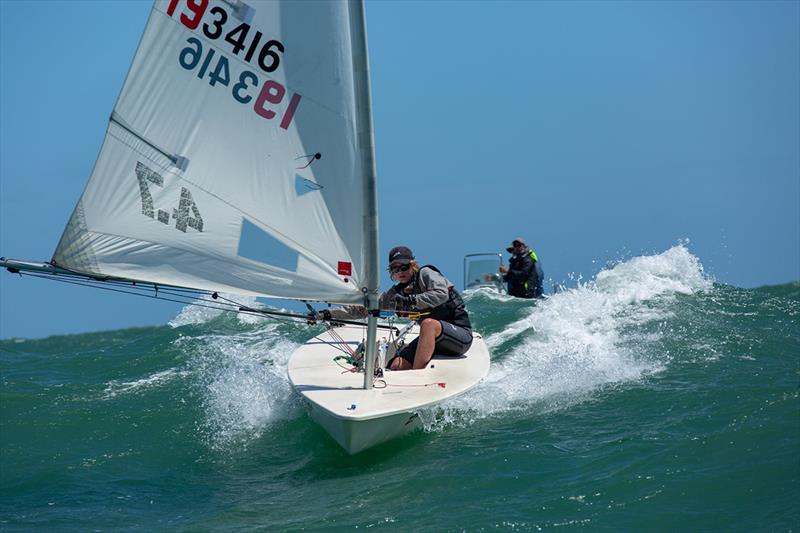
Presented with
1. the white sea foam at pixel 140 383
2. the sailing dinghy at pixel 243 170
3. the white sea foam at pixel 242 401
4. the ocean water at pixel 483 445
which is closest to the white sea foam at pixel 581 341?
the ocean water at pixel 483 445

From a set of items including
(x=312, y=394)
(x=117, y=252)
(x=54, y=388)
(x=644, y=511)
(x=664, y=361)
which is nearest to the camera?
(x=644, y=511)

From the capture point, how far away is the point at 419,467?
5.82 metres

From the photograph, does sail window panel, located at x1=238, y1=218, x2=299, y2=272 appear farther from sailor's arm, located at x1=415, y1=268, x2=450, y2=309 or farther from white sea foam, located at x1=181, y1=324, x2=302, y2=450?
white sea foam, located at x1=181, y1=324, x2=302, y2=450

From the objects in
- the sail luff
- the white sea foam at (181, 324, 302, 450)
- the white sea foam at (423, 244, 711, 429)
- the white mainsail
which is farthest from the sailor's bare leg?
the white mainsail

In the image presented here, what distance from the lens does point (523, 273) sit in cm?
1388

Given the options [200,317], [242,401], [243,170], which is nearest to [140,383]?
[242,401]

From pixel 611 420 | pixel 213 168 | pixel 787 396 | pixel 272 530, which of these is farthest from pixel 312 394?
pixel 787 396

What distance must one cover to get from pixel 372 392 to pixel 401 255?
133 centimetres

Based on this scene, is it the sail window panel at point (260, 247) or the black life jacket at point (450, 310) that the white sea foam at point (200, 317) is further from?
the sail window panel at point (260, 247)

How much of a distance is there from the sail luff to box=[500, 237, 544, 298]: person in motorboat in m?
7.96

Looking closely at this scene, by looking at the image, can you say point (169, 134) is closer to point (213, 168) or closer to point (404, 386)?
point (213, 168)

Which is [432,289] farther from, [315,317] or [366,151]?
[366,151]

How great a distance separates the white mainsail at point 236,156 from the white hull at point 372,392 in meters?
0.84

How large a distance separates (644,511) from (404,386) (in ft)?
7.28
